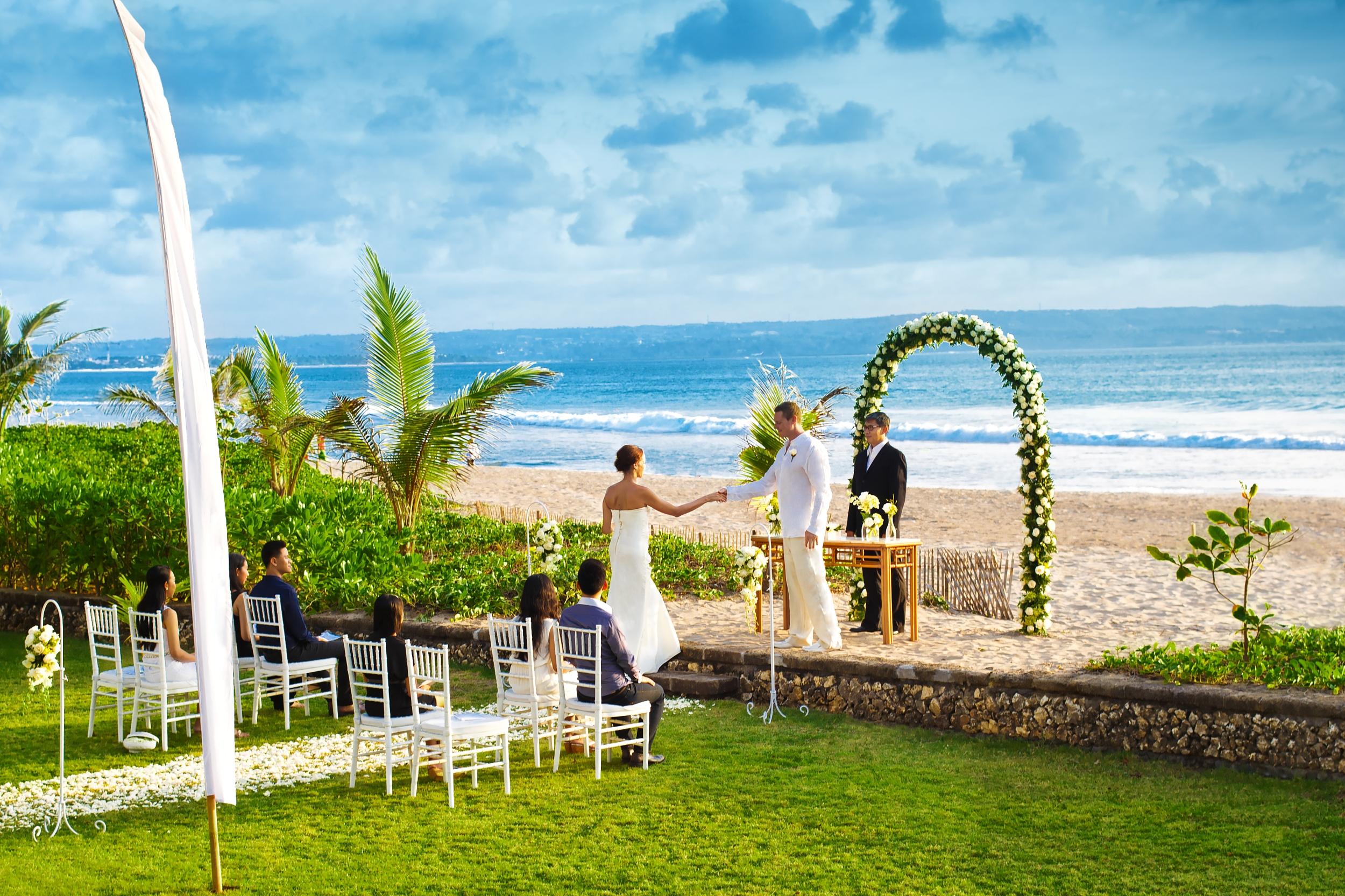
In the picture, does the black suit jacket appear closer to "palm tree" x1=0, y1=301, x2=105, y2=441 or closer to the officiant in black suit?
the officiant in black suit

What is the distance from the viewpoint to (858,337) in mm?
118812

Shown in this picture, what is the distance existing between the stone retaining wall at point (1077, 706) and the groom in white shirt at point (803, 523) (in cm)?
34

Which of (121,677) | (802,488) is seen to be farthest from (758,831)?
(121,677)

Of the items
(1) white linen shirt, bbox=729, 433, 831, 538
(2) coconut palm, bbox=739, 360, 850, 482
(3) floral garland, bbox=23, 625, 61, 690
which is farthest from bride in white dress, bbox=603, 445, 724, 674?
(3) floral garland, bbox=23, 625, 61, 690

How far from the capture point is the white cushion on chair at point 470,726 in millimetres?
7434

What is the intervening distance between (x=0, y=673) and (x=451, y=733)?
6.06 metres

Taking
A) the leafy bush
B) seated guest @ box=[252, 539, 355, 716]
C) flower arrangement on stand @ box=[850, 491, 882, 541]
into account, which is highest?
flower arrangement on stand @ box=[850, 491, 882, 541]

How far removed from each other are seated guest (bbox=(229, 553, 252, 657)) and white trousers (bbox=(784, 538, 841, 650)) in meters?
4.19

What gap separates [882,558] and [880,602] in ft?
2.99

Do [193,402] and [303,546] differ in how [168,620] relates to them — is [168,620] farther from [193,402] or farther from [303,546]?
[193,402]

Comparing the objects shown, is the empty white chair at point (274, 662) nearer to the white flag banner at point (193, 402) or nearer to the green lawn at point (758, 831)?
the green lawn at point (758, 831)

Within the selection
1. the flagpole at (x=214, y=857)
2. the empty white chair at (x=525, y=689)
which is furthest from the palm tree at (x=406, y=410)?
the flagpole at (x=214, y=857)

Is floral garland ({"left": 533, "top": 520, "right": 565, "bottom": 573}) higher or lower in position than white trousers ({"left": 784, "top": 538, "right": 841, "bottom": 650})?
higher

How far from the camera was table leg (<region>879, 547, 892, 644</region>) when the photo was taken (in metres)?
10.4
